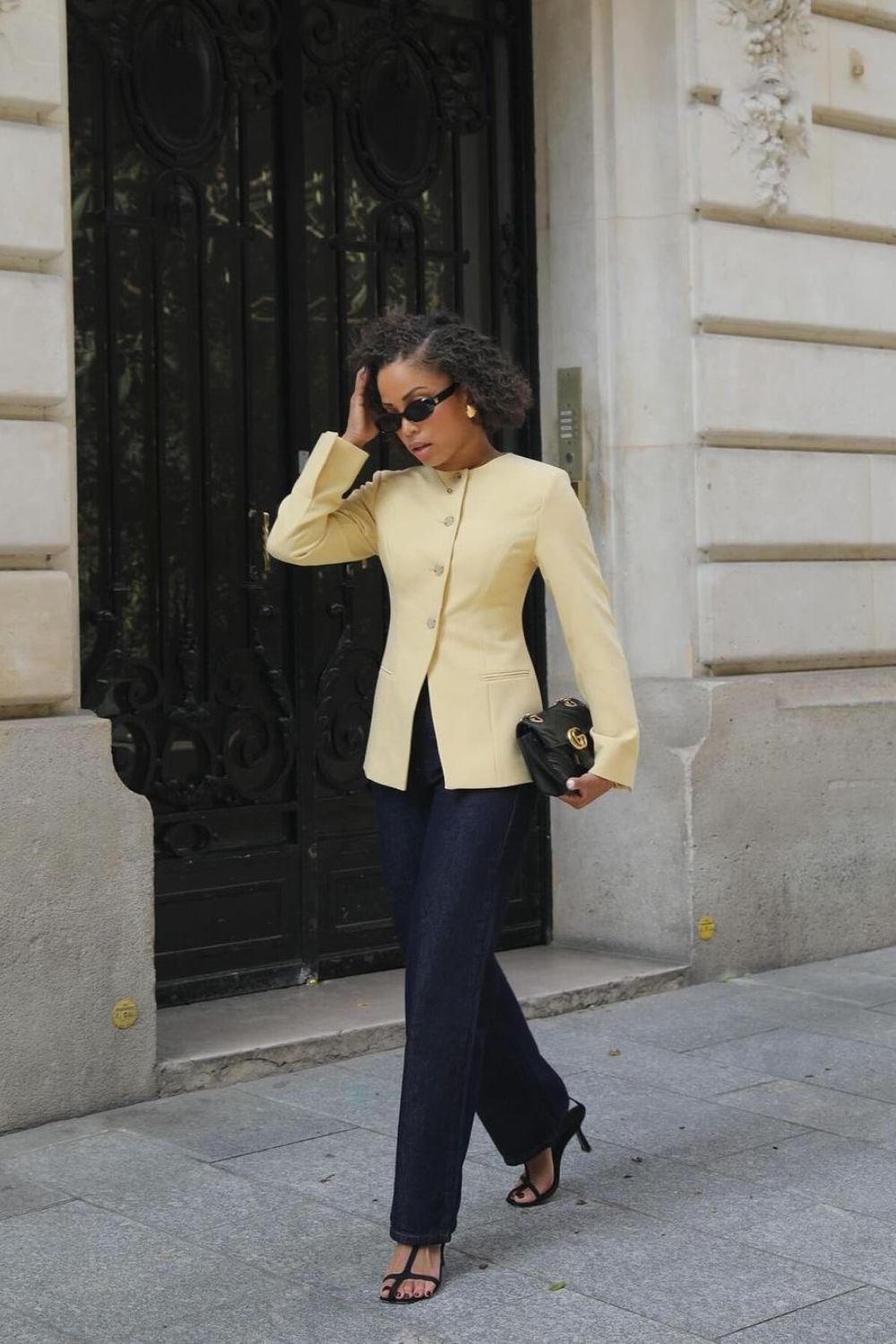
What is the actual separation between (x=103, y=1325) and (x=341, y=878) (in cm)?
312

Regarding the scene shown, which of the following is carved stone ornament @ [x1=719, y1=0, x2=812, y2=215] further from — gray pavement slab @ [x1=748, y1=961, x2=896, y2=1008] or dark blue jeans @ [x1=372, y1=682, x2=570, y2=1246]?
dark blue jeans @ [x1=372, y1=682, x2=570, y2=1246]

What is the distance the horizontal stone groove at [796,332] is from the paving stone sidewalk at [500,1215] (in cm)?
280

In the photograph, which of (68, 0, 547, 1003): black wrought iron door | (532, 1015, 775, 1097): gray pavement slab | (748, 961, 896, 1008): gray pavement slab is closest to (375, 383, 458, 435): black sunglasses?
(68, 0, 547, 1003): black wrought iron door

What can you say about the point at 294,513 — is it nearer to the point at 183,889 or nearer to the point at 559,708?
the point at 559,708

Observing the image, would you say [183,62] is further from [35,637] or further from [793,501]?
[793,501]

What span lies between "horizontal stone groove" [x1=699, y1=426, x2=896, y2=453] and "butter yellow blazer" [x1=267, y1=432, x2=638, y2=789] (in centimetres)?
323

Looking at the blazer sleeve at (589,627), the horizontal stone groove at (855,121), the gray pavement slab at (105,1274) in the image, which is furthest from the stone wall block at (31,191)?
the horizontal stone groove at (855,121)

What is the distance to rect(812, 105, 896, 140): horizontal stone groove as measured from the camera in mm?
7605

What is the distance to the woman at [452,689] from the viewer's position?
398cm

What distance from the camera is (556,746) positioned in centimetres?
400

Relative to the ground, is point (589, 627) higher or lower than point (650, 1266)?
higher

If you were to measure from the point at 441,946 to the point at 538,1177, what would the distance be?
876 mm

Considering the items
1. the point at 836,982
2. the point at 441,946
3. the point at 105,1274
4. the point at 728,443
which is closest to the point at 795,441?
the point at 728,443

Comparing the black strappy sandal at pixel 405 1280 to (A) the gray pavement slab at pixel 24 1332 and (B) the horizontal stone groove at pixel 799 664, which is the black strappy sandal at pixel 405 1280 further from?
(B) the horizontal stone groove at pixel 799 664
